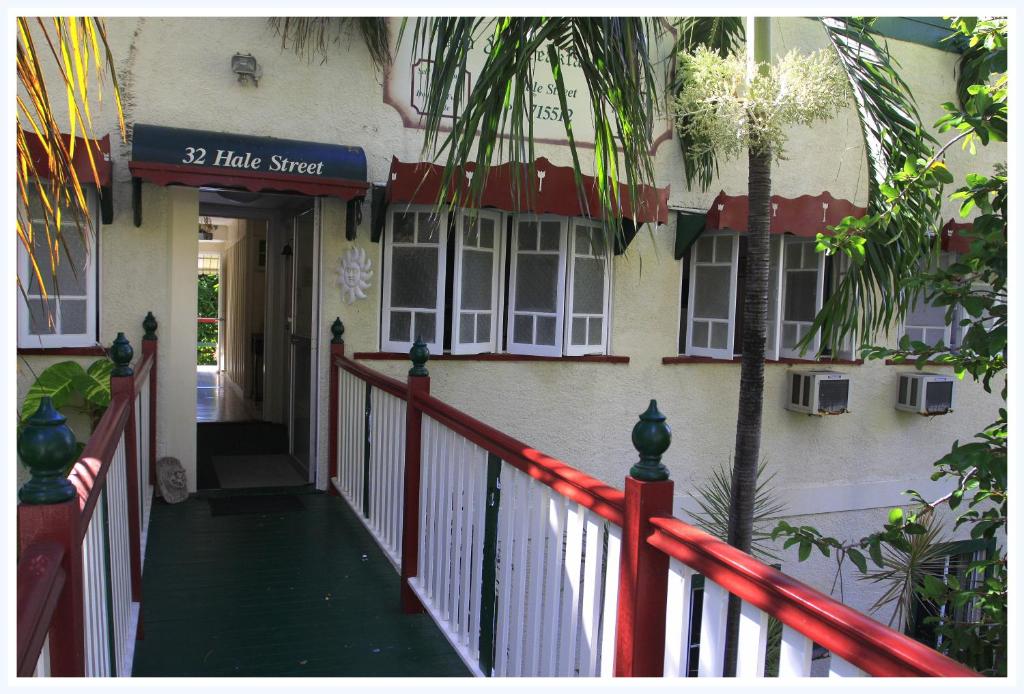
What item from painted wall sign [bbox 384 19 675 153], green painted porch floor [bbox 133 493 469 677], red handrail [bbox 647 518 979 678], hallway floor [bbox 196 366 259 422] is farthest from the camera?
hallway floor [bbox 196 366 259 422]

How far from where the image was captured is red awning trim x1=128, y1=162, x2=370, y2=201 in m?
5.34

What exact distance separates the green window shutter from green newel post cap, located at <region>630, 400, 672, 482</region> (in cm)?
538

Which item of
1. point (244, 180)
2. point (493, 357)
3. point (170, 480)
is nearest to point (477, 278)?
point (493, 357)

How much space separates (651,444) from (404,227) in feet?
15.9

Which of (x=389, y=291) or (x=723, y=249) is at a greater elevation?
(x=723, y=249)

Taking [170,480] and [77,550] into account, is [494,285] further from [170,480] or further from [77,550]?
[77,550]

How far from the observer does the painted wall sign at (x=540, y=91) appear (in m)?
6.55

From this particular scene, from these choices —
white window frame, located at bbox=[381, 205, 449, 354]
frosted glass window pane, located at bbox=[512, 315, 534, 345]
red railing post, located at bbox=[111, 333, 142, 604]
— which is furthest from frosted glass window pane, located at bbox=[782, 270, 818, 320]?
red railing post, located at bbox=[111, 333, 142, 604]

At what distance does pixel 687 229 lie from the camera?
24.0ft

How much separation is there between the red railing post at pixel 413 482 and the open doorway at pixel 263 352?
263cm

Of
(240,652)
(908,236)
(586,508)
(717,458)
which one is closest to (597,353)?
(717,458)

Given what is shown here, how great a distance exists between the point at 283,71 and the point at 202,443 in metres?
3.60

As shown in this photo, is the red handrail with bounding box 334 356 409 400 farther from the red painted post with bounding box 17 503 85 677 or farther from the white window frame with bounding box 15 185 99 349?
the red painted post with bounding box 17 503 85 677

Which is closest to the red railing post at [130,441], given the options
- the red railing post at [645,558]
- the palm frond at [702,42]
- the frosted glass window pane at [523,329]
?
the red railing post at [645,558]
